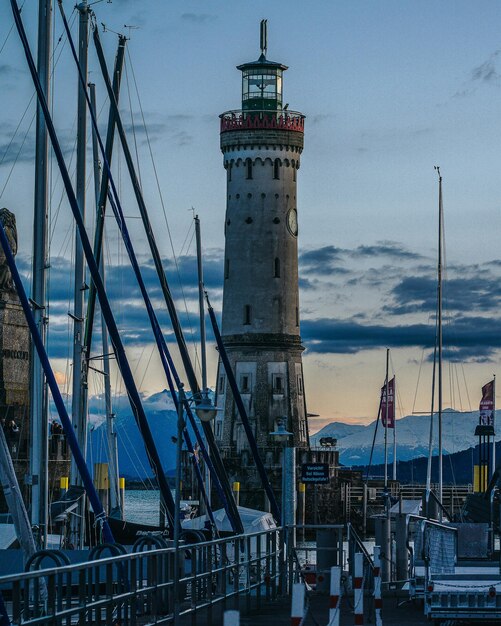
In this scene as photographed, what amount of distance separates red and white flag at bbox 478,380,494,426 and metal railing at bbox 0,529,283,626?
150 feet

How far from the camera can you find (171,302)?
3834cm

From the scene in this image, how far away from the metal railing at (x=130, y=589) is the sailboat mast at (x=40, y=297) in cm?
393

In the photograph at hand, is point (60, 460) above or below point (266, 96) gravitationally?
below

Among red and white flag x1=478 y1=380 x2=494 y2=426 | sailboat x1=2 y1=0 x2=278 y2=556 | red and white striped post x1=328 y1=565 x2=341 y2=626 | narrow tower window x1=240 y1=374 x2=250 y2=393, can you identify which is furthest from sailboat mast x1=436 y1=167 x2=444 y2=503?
red and white striped post x1=328 y1=565 x2=341 y2=626

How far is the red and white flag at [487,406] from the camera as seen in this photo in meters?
74.3

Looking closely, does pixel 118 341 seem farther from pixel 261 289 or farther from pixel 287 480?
pixel 261 289

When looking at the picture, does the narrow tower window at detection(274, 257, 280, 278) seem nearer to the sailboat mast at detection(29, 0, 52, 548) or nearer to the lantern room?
the lantern room

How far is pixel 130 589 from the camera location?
66.6ft

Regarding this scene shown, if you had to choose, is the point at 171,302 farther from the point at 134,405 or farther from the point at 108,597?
the point at 108,597

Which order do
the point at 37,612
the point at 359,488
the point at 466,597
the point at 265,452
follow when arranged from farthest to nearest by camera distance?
the point at 359,488 < the point at 265,452 < the point at 466,597 < the point at 37,612

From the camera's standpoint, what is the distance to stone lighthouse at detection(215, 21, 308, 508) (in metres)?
105

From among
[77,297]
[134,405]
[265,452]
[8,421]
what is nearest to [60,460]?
[8,421]

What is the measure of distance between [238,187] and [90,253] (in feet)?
254

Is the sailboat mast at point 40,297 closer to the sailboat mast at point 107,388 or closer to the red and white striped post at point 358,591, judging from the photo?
the sailboat mast at point 107,388
